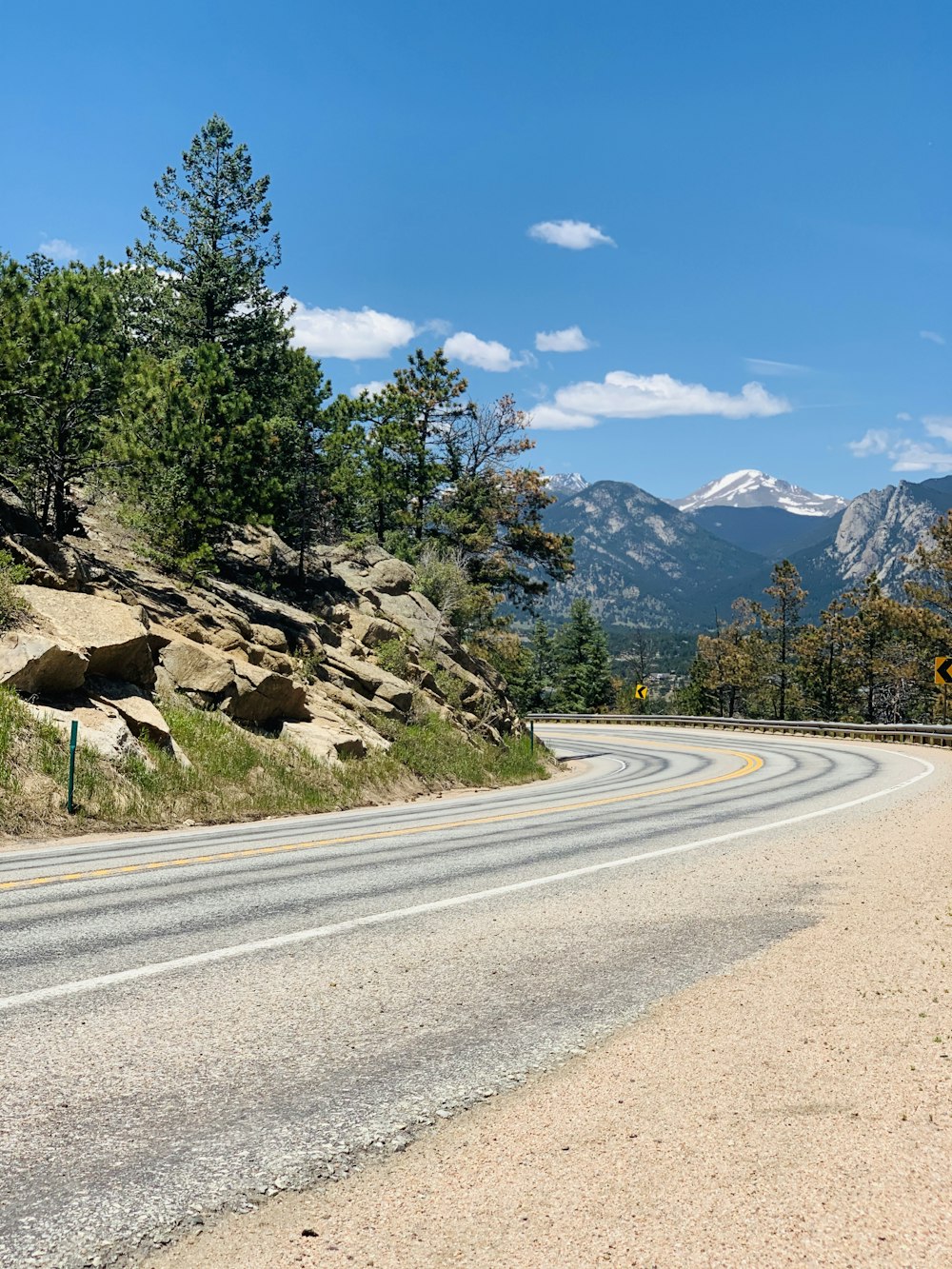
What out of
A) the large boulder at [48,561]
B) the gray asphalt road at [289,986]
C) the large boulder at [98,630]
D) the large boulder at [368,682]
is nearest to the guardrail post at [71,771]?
the gray asphalt road at [289,986]

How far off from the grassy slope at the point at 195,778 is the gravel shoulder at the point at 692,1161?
33.3 feet

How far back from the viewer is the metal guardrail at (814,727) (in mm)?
38062

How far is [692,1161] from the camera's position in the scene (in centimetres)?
343

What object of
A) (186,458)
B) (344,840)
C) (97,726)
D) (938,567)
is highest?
(938,567)

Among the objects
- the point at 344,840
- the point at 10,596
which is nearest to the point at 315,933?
the point at 344,840

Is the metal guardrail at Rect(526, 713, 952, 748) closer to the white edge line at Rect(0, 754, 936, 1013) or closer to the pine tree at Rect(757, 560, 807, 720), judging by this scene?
the pine tree at Rect(757, 560, 807, 720)

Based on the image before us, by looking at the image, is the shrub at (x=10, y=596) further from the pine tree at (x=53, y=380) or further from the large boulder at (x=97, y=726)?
the pine tree at (x=53, y=380)

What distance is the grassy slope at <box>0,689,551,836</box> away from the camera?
12508 mm

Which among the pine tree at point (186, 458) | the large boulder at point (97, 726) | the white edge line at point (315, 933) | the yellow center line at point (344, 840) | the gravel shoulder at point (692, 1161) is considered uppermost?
the pine tree at point (186, 458)

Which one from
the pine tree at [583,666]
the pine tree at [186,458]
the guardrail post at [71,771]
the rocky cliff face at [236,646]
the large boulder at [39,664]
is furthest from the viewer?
the pine tree at [583,666]

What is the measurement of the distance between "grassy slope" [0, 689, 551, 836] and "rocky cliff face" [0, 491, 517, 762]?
1.57ft

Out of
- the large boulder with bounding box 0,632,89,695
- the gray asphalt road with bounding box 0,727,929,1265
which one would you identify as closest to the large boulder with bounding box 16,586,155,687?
the large boulder with bounding box 0,632,89,695

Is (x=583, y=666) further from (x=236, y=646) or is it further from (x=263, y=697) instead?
(x=263, y=697)

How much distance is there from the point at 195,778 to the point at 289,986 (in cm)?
1016
